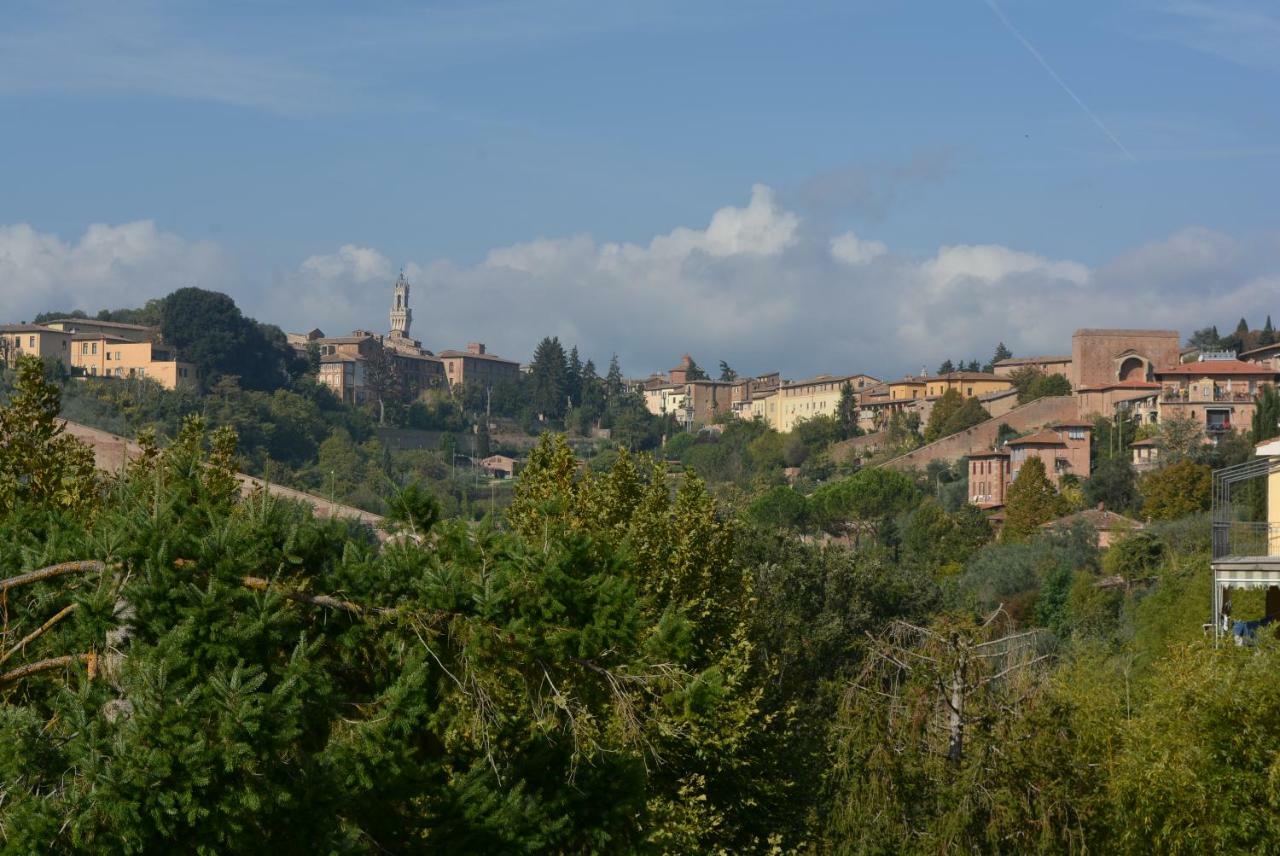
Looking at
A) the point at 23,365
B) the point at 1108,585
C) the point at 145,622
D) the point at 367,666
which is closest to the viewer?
the point at 145,622

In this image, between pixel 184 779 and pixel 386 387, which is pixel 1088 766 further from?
pixel 386 387

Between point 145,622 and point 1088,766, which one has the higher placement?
point 145,622

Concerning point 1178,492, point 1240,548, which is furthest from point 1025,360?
point 1240,548

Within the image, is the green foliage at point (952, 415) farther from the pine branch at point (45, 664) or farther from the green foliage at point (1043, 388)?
the pine branch at point (45, 664)

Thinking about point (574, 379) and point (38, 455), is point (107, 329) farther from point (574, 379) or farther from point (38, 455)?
point (38, 455)

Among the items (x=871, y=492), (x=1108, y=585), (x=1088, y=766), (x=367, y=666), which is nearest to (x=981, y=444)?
(x=871, y=492)

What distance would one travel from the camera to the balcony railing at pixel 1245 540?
16547 mm

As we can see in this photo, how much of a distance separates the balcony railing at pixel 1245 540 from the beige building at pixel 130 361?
122 meters

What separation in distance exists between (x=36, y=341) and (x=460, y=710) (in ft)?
431

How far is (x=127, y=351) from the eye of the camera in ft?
447

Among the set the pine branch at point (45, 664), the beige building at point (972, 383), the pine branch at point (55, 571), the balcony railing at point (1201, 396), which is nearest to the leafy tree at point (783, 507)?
the balcony railing at point (1201, 396)

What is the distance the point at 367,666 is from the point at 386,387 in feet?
514

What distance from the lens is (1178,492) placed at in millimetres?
80938

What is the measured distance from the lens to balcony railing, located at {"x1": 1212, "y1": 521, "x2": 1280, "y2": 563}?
1655cm
